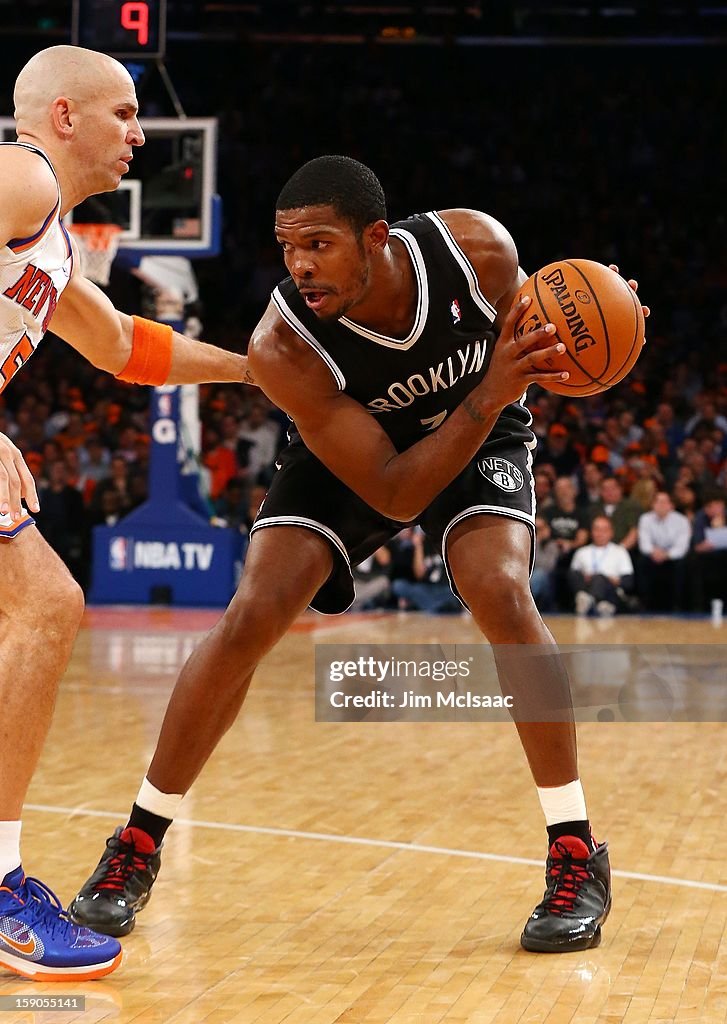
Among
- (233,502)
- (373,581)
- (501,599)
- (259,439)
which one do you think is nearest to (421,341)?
(501,599)

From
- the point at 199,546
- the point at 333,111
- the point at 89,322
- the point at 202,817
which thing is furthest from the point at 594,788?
the point at 333,111

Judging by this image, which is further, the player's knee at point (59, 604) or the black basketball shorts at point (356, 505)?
the black basketball shorts at point (356, 505)

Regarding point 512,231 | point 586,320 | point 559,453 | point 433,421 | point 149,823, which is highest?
point 512,231

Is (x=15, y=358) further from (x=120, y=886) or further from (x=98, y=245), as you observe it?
(x=98, y=245)

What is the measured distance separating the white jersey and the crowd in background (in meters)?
9.90

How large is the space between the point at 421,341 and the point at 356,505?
498 mm

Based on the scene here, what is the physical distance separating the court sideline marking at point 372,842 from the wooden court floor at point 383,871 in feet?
0.04

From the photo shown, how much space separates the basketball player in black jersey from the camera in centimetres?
331

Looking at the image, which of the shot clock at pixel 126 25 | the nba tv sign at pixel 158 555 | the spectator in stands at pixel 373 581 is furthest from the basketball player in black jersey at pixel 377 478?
the nba tv sign at pixel 158 555

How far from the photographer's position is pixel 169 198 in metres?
11.5

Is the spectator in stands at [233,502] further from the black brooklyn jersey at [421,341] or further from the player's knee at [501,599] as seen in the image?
the player's knee at [501,599]

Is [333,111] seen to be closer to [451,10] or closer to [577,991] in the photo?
[451,10]

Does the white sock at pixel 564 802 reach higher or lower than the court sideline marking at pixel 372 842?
higher

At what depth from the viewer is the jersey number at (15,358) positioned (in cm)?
315
